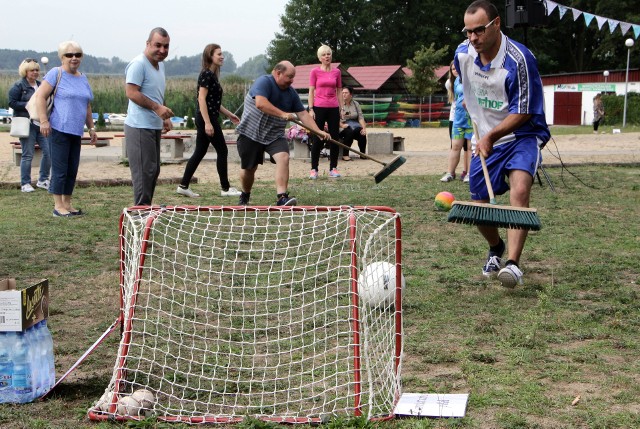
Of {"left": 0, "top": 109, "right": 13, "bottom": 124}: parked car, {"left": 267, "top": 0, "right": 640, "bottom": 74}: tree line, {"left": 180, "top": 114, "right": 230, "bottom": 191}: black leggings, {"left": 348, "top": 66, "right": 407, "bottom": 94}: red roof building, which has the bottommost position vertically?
{"left": 180, "top": 114, "right": 230, "bottom": 191}: black leggings

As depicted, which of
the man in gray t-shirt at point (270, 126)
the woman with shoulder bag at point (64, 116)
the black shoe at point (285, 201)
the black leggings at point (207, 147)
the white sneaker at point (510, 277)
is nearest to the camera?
the white sneaker at point (510, 277)

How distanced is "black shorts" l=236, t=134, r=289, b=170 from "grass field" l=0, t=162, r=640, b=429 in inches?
56.6

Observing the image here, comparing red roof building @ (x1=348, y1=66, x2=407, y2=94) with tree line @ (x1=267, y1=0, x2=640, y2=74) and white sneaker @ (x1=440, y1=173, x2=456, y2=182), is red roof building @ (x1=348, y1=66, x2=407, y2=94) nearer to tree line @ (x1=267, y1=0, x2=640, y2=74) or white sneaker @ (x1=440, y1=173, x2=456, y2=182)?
tree line @ (x1=267, y1=0, x2=640, y2=74)

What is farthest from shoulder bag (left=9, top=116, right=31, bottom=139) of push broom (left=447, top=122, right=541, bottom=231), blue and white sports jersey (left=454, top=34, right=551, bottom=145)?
push broom (left=447, top=122, right=541, bottom=231)

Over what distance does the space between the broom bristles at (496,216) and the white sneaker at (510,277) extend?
28 cm

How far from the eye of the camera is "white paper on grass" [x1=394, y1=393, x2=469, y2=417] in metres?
3.34

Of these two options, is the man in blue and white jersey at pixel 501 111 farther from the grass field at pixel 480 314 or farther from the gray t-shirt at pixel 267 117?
the gray t-shirt at pixel 267 117

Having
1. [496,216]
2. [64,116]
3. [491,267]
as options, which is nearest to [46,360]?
[496,216]

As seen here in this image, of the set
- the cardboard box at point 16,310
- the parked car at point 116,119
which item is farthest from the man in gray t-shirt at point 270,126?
the parked car at point 116,119

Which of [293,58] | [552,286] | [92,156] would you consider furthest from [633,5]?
[552,286]

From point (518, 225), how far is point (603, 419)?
6.92 ft

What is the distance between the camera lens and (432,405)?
3.42 metres

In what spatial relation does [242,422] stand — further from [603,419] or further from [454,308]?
[454,308]

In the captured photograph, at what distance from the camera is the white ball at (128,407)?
3.42 m
